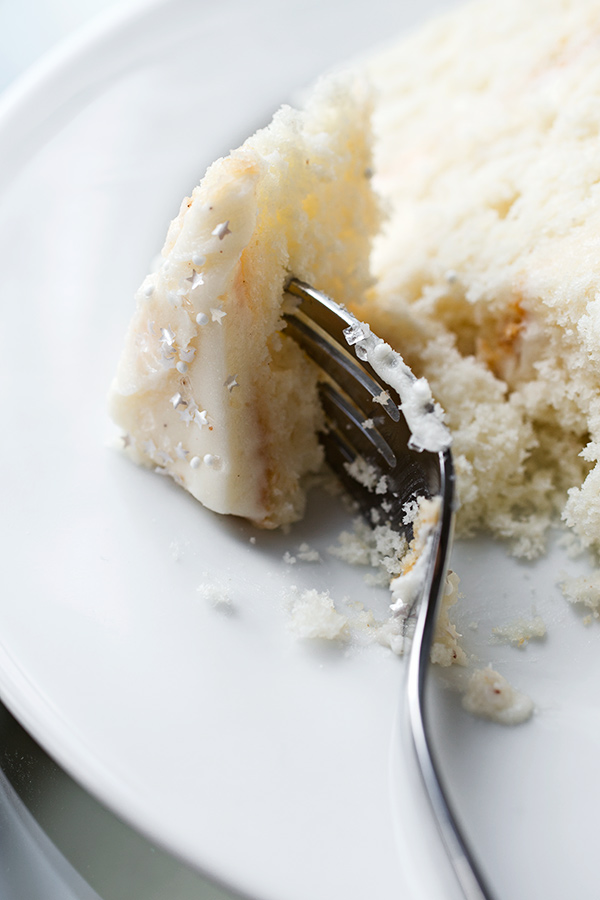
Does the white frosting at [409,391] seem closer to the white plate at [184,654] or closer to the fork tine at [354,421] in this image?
the fork tine at [354,421]

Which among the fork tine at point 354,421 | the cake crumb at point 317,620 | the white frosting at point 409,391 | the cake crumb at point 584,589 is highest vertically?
the white frosting at point 409,391

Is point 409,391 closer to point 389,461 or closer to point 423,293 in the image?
point 389,461

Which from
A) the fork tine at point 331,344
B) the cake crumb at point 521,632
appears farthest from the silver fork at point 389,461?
the cake crumb at point 521,632

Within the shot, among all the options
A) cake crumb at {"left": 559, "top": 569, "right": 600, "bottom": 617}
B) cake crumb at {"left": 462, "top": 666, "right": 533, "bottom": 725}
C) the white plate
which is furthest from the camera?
cake crumb at {"left": 559, "top": 569, "right": 600, "bottom": 617}

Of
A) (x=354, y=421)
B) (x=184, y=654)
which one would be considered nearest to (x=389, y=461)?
(x=354, y=421)

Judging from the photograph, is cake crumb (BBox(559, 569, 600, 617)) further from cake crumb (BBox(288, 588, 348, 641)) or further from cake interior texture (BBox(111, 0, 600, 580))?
cake crumb (BBox(288, 588, 348, 641))

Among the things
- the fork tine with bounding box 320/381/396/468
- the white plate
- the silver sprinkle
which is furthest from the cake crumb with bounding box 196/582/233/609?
the silver sprinkle
